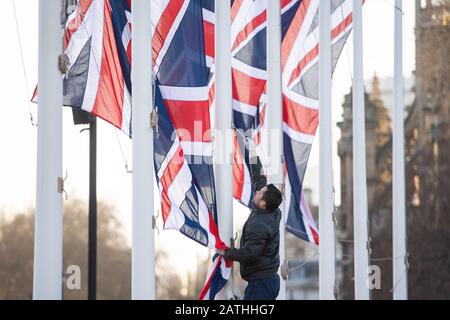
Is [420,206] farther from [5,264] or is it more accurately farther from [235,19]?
[235,19]

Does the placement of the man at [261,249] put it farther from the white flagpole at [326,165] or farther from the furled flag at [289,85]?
the white flagpole at [326,165]

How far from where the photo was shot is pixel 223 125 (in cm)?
1603

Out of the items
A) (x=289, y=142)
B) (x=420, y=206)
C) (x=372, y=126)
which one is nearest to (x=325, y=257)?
(x=289, y=142)

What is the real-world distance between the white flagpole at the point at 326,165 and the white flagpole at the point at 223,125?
13.8 ft

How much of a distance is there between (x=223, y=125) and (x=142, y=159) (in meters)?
2.30

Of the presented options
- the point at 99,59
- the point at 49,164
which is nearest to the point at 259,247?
the point at 49,164

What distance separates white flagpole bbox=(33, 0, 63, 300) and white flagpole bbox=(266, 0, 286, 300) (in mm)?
5768

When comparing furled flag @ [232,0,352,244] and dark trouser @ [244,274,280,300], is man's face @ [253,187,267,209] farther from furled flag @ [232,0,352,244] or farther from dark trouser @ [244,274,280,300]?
furled flag @ [232,0,352,244]

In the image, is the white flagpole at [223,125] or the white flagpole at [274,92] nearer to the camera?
the white flagpole at [223,125]

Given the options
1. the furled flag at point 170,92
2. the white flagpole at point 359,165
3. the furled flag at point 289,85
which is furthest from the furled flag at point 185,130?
the white flagpole at point 359,165

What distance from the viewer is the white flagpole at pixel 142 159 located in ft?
45.6

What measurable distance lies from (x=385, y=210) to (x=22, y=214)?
57.6ft

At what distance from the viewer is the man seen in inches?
548

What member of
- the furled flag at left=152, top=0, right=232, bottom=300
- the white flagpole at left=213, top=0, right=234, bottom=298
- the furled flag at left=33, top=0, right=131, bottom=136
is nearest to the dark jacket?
Answer: the furled flag at left=152, top=0, right=232, bottom=300
